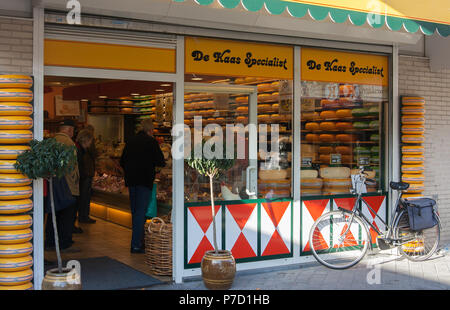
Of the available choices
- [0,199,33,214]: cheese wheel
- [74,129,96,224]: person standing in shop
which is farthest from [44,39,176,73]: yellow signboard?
[74,129,96,224]: person standing in shop

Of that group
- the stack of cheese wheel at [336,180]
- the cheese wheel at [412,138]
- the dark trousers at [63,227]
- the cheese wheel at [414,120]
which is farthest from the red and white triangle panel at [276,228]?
the dark trousers at [63,227]

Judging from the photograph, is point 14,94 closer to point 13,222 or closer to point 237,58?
point 13,222

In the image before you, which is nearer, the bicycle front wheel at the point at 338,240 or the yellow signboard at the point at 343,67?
the bicycle front wheel at the point at 338,240

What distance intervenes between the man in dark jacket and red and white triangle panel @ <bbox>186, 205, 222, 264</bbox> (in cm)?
159

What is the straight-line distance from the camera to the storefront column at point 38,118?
5699 millimetres

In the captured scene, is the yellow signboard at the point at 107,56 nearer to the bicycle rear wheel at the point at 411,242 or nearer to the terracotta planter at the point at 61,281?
the terracotta planter at the point at 61,281

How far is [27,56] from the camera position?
18.7 feet

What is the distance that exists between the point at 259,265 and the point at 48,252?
10.6ft

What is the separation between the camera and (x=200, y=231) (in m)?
6.72

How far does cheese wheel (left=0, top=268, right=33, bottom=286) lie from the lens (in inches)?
214

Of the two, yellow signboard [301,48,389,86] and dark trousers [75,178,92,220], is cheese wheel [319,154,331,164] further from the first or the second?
dark trousers [75,178,92,220]

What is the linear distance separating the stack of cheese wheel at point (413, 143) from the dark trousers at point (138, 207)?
3.82 metres

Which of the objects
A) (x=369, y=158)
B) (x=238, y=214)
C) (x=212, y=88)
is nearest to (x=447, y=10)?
(x=369, y=158)

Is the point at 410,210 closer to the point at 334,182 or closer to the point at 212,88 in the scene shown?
the point at 334,182
